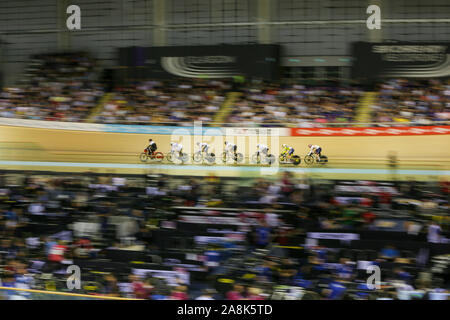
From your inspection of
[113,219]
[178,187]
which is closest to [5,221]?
[113,219]

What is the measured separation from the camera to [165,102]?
1594 cm

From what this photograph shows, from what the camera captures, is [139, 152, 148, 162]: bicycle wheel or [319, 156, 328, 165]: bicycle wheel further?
[139, 152, 148, 162]: bicycle wheel

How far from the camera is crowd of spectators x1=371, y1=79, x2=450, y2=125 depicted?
547 inches

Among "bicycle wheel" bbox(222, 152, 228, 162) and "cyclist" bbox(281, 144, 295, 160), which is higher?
"cyclist" bbox(281, 144, 295, 160)

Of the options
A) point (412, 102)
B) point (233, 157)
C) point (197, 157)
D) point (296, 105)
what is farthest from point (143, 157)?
point (412, 102)

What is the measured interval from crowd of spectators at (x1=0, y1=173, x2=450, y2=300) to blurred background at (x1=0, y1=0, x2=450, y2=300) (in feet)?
0.09

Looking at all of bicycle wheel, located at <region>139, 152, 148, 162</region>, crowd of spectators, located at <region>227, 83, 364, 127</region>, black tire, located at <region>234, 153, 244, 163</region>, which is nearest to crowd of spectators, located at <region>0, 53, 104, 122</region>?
bicycle wheel, located at <region>139, 152, 148, 162</region>

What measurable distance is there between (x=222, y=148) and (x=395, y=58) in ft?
19.9

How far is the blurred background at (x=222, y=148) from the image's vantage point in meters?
7.30

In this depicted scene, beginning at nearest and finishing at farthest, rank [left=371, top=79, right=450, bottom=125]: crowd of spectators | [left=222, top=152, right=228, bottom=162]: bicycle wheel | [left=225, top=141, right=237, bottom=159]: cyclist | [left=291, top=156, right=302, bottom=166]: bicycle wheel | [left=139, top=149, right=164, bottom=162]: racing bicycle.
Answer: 1. [left=222, top=152, right=228, bottom=162]: bicycle wheel
2. [left=291, top=156, right=302, bottom=166]: bicycle wheel
3. [left=225, top=141, right=237, bottom=159]: cyclist
4. [left=139, top=149, right=164, bottom=162]: racing bicycle
5. [left=371, top=79, right=450, bottom=125]: crowd of spectators

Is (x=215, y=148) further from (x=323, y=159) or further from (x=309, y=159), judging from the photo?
(x=323, y=159)

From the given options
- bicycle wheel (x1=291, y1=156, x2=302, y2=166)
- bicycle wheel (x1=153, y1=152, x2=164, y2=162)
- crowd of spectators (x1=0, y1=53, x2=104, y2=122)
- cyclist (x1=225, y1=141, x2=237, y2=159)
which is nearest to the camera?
bicycle wheel (x1=291, y1=156, x2=302, y2=166)

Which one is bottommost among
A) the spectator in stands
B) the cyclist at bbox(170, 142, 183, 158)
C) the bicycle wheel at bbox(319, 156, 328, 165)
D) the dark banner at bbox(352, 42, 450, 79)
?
the spectator in stands

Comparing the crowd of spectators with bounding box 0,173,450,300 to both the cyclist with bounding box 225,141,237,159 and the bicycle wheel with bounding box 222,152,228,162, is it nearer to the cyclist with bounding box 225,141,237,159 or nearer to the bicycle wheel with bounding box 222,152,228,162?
the bicycle wheel with bounding box 222,152,228,162
